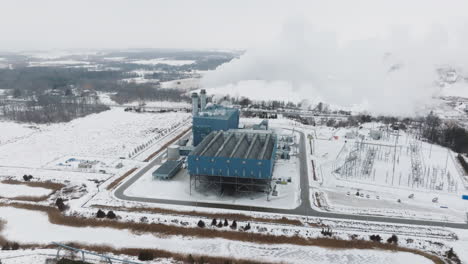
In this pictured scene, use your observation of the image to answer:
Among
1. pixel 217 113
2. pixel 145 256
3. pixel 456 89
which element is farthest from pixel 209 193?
pixel 456 89

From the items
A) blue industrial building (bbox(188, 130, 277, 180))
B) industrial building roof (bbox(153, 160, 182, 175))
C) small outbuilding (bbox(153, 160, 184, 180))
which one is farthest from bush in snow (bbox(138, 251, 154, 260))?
industrial building roof (bbox(153, 160, 182, 175))

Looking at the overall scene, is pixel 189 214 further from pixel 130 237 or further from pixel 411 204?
pixel 411 204

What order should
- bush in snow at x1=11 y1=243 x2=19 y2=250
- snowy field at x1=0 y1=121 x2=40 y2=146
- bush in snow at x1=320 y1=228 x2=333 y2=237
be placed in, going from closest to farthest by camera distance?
bush in snow at x1=11 y1=243 x2=19 y2=250, bush in snow at x1=320 y1=228 x2=333 y2=237, snowy field at x1=0 y1=121 x2=40 y2=146

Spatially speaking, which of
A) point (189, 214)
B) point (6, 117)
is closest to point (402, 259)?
point (189, 214)

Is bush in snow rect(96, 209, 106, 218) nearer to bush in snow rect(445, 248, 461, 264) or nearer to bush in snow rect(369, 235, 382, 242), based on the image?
bush in snow rect(369, 235, 382, 242)

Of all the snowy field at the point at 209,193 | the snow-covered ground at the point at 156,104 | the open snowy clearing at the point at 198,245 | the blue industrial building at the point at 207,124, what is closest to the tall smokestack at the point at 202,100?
the blue industrial building at the point at 207,124

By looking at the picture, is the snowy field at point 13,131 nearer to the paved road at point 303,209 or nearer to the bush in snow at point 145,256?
the paved road at point 303,209
